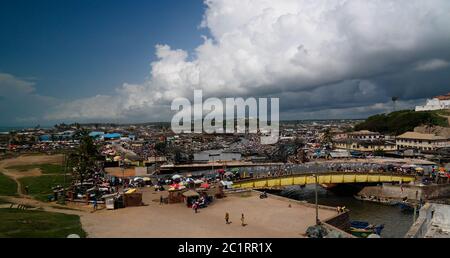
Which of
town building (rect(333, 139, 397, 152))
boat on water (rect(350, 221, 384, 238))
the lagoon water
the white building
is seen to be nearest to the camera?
boat on water (rect(350, 221, 384, 238))

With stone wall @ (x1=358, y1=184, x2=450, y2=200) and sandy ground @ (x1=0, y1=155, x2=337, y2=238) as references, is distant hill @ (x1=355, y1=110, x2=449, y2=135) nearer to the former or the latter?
stone wall @ (x1=358, y1=184, x2=450, y2=200)

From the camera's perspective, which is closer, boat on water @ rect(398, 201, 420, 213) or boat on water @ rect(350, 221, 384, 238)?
boat on water @ rect(350, 221, 384, 238)

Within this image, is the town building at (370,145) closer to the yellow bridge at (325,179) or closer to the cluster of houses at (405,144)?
the cluster of houses at (405,144)

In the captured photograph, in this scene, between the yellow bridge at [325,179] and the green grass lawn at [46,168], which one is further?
the green grass lawn at [46,168]

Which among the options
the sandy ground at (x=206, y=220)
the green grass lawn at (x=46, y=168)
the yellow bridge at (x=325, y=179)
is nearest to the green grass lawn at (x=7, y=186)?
the green grass lawn at (x=46, y=168)

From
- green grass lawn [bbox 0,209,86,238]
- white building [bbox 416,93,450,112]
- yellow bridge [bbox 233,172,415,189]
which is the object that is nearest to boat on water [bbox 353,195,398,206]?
yellow bridge [bbox 233,172,415,189]
